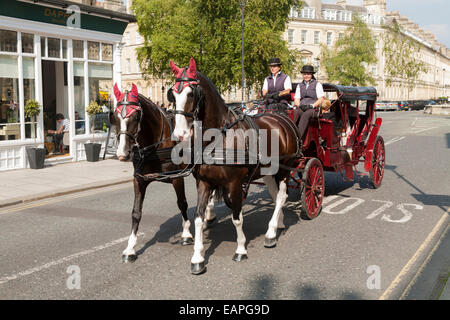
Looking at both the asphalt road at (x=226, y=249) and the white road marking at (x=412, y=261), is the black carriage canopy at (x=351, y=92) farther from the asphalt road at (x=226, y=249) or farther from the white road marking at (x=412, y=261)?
the white road marking at (x=412, y=261)

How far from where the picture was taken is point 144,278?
4914mm

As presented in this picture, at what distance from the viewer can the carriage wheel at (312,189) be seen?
282 inches

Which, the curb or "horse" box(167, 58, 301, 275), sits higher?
"horse" box(167, 58, 301, 275)

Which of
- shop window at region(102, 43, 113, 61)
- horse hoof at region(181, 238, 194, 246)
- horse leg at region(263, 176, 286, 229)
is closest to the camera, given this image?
horse hoof at region(181, 238, 194, 246)

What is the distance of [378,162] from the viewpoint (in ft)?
33.3

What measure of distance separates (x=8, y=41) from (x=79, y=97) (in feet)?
10.6

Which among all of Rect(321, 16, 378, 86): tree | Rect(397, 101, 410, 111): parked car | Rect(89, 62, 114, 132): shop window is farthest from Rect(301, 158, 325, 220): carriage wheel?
Rect(397, 101, 410, 111): parked car

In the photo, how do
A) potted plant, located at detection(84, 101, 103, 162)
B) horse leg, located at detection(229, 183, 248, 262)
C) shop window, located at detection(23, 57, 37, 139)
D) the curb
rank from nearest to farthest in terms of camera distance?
horse leg, located at detection(229, 183, 248, 262), the curb, shop window, located at detection(23, 57, 37, 139), potted plant, located at detection(84, 101, 103, 162)

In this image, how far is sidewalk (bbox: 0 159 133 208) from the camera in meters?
9.77

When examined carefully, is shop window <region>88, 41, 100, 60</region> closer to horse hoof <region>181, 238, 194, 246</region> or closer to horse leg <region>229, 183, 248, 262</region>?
horse hoof <region>181, 238, 194, 246</region>

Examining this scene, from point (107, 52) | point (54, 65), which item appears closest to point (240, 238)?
point (107, 52)

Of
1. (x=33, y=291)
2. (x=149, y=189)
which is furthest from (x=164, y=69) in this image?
(x=33, y=291)

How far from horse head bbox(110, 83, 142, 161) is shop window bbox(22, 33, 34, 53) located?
1026cm

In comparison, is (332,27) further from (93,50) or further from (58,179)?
(58,179)
